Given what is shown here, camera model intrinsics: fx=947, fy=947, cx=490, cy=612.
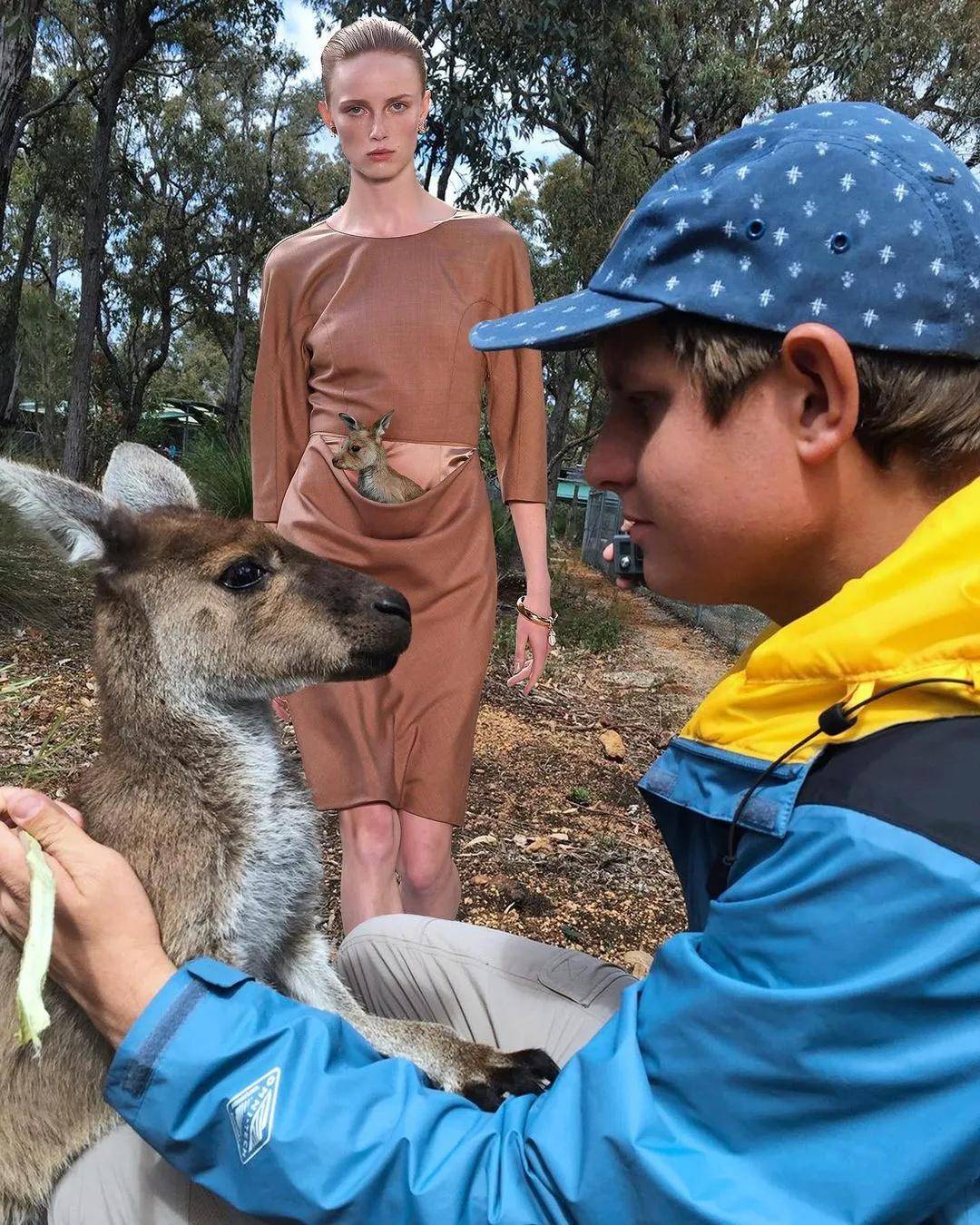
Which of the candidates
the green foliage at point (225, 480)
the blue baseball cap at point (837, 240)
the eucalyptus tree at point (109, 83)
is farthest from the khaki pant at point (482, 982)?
the eucalyptus tree at point (109, 83)

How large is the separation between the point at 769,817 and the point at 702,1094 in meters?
0.27

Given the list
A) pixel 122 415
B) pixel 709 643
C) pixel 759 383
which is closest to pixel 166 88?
pixel 122 415

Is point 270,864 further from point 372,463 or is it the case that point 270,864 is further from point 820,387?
point 820,387

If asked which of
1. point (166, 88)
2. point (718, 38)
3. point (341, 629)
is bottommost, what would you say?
point (341, 629)

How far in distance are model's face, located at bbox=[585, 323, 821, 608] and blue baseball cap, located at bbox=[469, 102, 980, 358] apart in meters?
0.09

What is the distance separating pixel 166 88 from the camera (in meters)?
20.3

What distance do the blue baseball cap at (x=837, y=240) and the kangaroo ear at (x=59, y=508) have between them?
111 centimetres

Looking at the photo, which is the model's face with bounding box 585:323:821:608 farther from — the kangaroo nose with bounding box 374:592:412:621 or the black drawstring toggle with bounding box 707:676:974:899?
the kangaroo nose with bounding box 374:592:412:621

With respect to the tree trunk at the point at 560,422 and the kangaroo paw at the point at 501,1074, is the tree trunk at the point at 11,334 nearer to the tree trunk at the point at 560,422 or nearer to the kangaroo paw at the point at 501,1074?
the tree trunk at the point at 560,422

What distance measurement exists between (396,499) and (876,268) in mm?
1681

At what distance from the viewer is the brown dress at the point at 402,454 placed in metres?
2.51

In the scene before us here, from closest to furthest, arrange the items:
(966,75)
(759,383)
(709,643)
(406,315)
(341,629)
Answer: (759,383) < (341,629) < (406,315) < (709,643) < (966,75)

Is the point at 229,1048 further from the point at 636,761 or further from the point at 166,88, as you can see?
the point at 166,88

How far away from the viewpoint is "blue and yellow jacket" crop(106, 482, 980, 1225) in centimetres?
80
